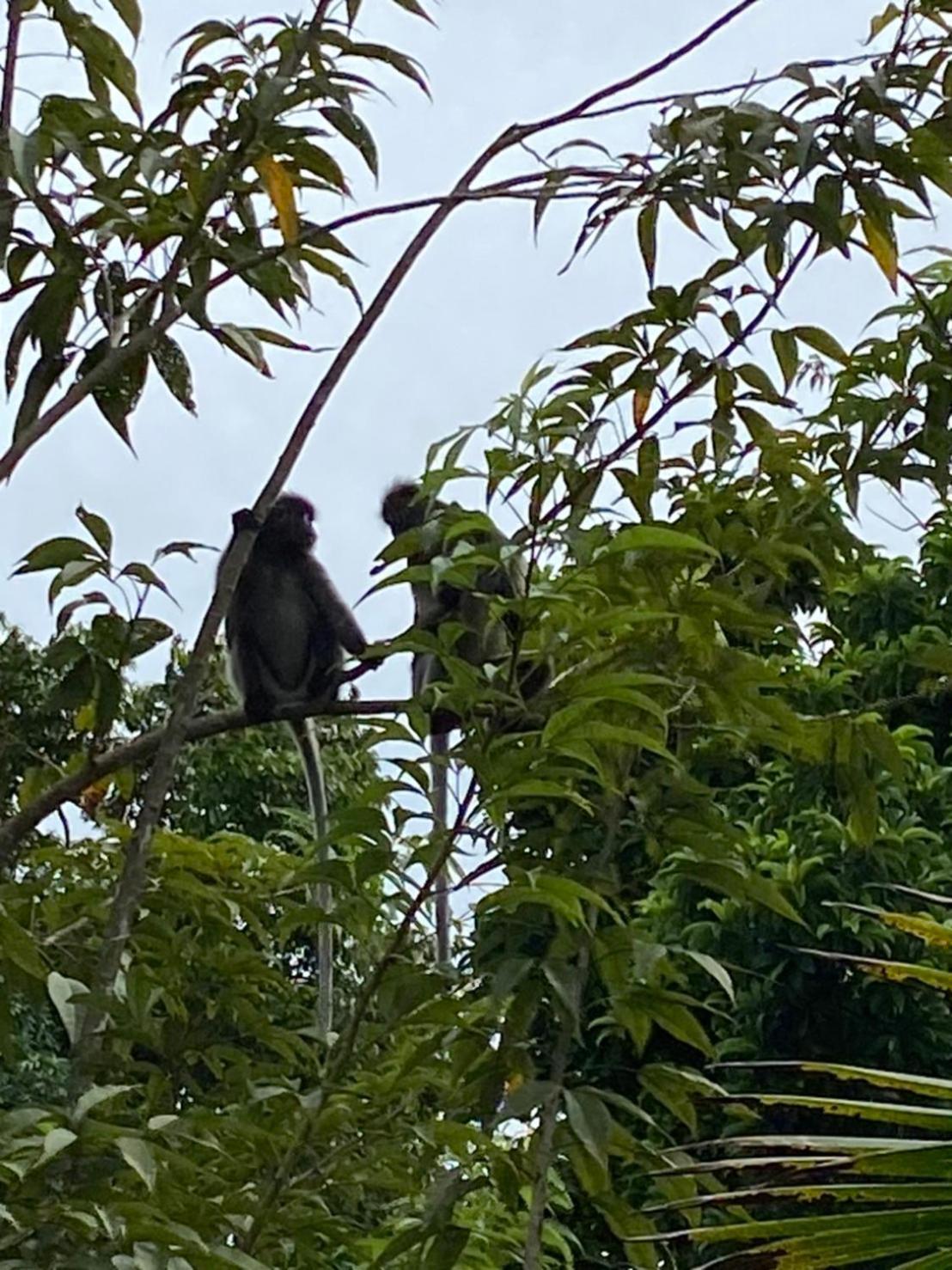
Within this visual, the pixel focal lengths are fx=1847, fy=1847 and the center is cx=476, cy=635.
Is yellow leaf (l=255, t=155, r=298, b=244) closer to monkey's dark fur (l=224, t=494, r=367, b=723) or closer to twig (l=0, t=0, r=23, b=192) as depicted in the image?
twig (l=0, t=0, r=23, b=192)

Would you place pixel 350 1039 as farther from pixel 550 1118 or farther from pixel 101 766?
pixel 101 766

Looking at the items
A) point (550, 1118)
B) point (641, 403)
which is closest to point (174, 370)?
point (641, 403)

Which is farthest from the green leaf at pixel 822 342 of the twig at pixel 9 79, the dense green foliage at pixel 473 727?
the twig at pixel 9 79

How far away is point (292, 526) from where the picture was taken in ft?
18.2

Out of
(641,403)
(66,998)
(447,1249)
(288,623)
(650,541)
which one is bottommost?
(447,1249)

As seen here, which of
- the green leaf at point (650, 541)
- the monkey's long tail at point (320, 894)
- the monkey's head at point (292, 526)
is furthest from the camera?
the monkey's head at point (292, 526)

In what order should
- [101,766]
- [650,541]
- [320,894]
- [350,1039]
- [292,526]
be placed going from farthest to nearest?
[292,526] < [320,894] < [101,766] < [350,1039] < [650,541]

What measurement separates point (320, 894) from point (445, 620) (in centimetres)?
119

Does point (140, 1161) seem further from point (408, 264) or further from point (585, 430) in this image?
point (408, 264)

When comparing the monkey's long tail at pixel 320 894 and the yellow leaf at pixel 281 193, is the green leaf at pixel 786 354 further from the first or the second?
the monkey's long tail at pixel 320 894

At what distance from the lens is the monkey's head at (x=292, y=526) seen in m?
5.54

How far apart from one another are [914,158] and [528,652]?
27.9 inches

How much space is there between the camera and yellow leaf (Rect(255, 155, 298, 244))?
2.00m

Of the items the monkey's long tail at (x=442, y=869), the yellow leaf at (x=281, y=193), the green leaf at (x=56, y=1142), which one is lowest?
the green leaf at (x=56, y=1142)
